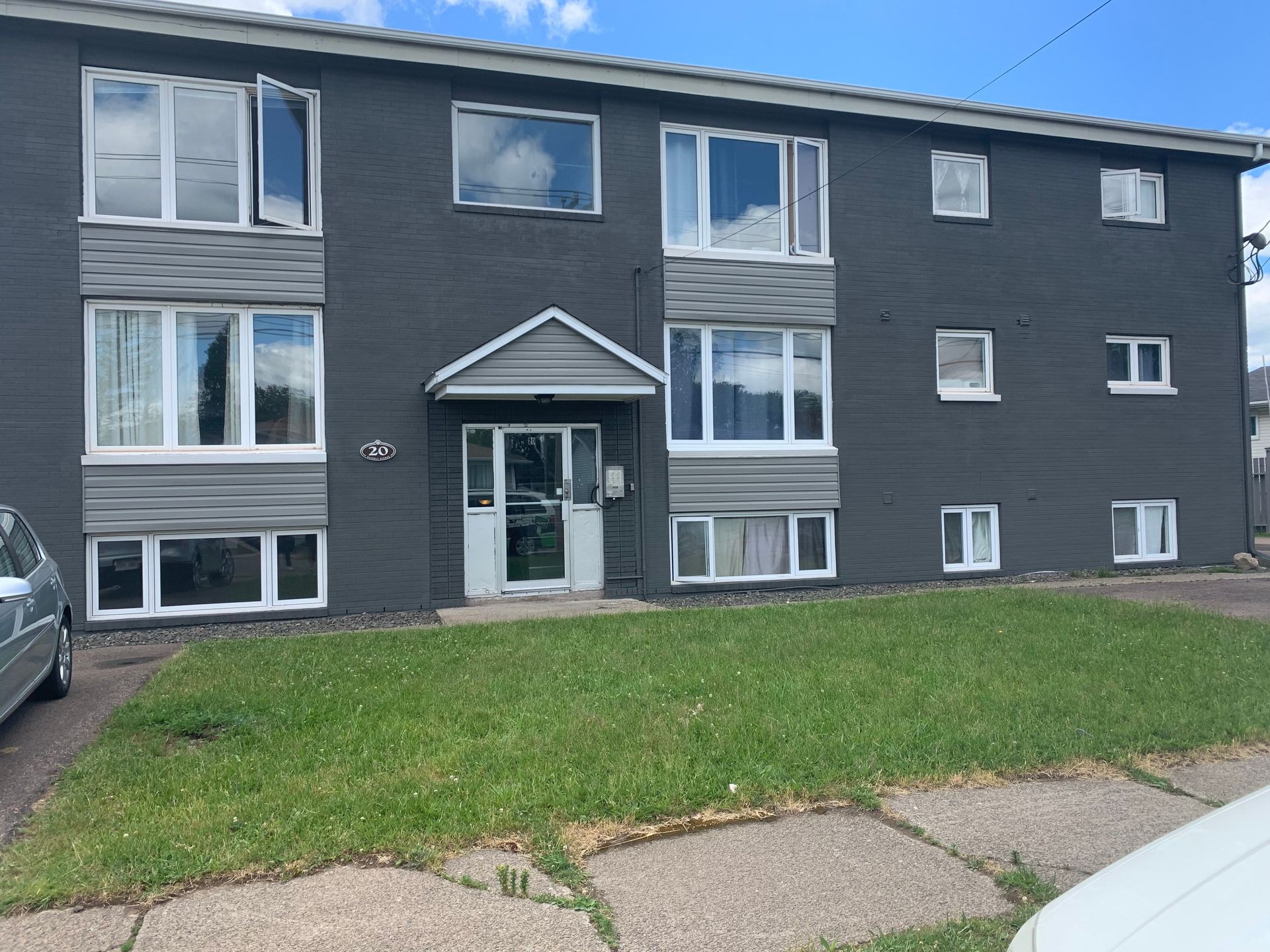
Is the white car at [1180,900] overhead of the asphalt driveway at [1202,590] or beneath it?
overhead

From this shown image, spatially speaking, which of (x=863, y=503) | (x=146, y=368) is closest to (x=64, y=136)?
(x=146, y=368)

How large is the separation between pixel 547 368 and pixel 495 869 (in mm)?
7633

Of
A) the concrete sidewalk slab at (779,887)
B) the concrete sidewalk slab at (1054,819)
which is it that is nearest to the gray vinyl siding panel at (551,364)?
the concrete sidewalk slab at (1054,819)

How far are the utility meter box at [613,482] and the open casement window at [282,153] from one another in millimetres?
4493

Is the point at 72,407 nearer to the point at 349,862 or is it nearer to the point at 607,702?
the point at 607,702

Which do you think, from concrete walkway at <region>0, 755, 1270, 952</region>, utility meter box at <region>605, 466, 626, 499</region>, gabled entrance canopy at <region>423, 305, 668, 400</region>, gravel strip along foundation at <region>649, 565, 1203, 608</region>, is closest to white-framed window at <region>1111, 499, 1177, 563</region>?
gravel strip along foundation at <region>649, 565, 1203, 608</region>

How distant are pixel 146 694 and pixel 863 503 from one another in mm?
9110

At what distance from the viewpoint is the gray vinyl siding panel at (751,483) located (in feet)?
40.5

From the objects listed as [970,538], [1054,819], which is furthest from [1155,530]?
[1054,819]

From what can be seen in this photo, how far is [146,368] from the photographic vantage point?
1074 centimetres

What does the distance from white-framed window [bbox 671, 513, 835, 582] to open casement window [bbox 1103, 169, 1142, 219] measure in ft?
21.9

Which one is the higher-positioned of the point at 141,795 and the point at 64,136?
the point at 64,136

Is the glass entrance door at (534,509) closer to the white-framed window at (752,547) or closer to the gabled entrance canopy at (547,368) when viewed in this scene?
the gabled entrance canopy at (547,368)

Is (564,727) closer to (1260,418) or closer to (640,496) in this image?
(640,496)
